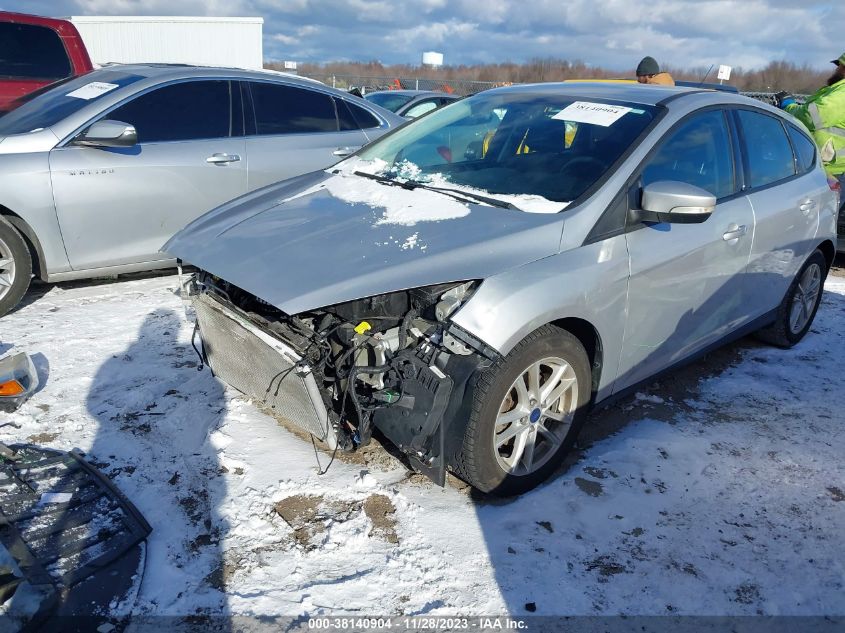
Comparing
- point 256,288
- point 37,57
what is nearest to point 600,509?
point 256,288

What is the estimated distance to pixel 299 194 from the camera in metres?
3.47

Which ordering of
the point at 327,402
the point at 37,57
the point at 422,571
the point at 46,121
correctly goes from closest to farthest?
the point at 422,571
the point at 327,402
the point at 46,121
the point at 37,57

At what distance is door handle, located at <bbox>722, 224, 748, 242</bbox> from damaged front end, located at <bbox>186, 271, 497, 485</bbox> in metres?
1.77

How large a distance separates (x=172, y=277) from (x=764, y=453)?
4608mm

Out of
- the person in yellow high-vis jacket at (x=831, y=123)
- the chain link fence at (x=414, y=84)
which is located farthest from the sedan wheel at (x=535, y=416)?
the chain link fence at (x=414, y=84)

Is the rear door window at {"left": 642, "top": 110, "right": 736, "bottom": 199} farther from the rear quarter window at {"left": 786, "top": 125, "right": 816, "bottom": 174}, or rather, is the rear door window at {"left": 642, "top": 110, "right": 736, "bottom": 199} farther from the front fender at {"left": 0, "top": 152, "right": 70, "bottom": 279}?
the front fender at {"left": 0, "top": 152, "right": 70, "bottom": 279}

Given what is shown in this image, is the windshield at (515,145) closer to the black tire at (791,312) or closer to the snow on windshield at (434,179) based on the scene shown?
the snow on windshield at (434,179)

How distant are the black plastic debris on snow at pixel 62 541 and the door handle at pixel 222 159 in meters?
2.76

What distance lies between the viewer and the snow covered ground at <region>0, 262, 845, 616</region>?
243cm

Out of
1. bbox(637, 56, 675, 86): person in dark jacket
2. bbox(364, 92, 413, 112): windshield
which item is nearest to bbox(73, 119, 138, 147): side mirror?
bbox(637, 56, 675, 86): person in dark jacket

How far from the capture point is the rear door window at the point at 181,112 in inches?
192

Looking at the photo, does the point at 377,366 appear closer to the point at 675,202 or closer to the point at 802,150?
the point at 675,202

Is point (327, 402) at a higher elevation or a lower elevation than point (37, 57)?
lower

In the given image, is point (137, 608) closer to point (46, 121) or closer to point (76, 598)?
point (76, 598)
